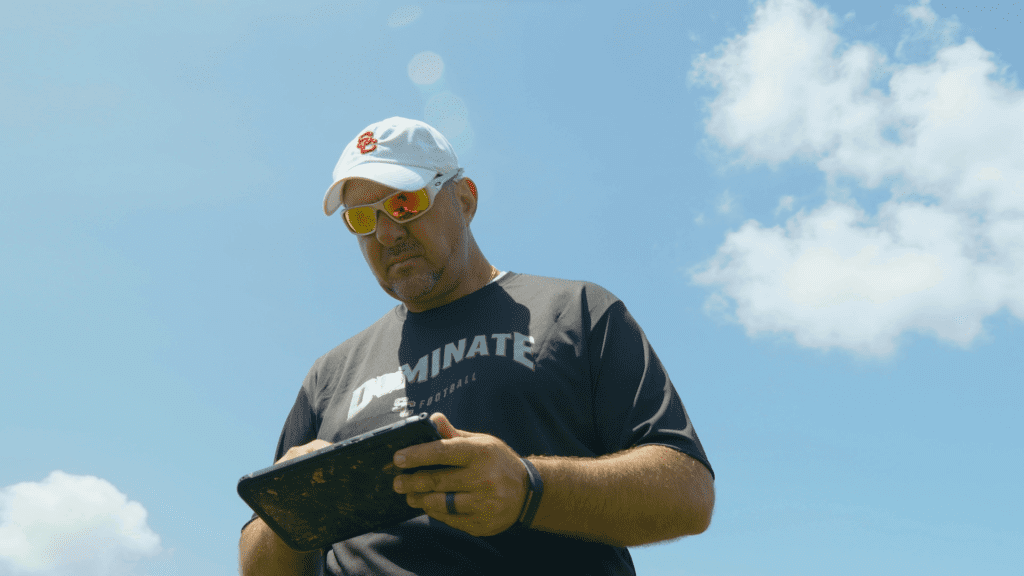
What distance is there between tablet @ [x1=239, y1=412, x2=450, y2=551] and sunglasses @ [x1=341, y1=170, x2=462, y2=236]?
1.66 meters

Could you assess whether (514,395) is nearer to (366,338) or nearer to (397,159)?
(366,338)

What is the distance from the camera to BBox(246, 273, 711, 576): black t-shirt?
115 inches

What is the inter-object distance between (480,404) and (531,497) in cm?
82

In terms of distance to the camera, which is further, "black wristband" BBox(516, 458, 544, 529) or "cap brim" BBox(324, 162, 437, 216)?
"cap brim" BBox(324, 162, 437, 216)

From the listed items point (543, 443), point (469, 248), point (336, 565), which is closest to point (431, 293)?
point (469, 248)

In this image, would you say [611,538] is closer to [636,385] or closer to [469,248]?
[636,385]

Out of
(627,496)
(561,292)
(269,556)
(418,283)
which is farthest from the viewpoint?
(418,283)

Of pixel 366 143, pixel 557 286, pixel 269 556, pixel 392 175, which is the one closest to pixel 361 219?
→ pixel 392 175

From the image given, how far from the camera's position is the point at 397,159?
392 cm

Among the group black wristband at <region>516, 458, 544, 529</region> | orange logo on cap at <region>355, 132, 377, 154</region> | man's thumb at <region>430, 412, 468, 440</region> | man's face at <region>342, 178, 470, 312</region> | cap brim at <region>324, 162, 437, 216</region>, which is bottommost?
black wristband at <region>516, 458, 544, 529</region>

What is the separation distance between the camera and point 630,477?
2705 mm

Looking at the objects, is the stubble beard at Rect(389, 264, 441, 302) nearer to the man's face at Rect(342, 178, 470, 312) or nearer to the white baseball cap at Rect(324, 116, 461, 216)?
the man's face at Rect(342, 178, 470, 312)

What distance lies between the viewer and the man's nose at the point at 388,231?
382cm

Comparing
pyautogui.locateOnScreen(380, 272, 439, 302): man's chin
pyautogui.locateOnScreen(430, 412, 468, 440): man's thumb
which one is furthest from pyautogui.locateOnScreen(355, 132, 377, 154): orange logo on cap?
pyautogui.locateOnScreen(430, 412, 468, 440): man's thumb
